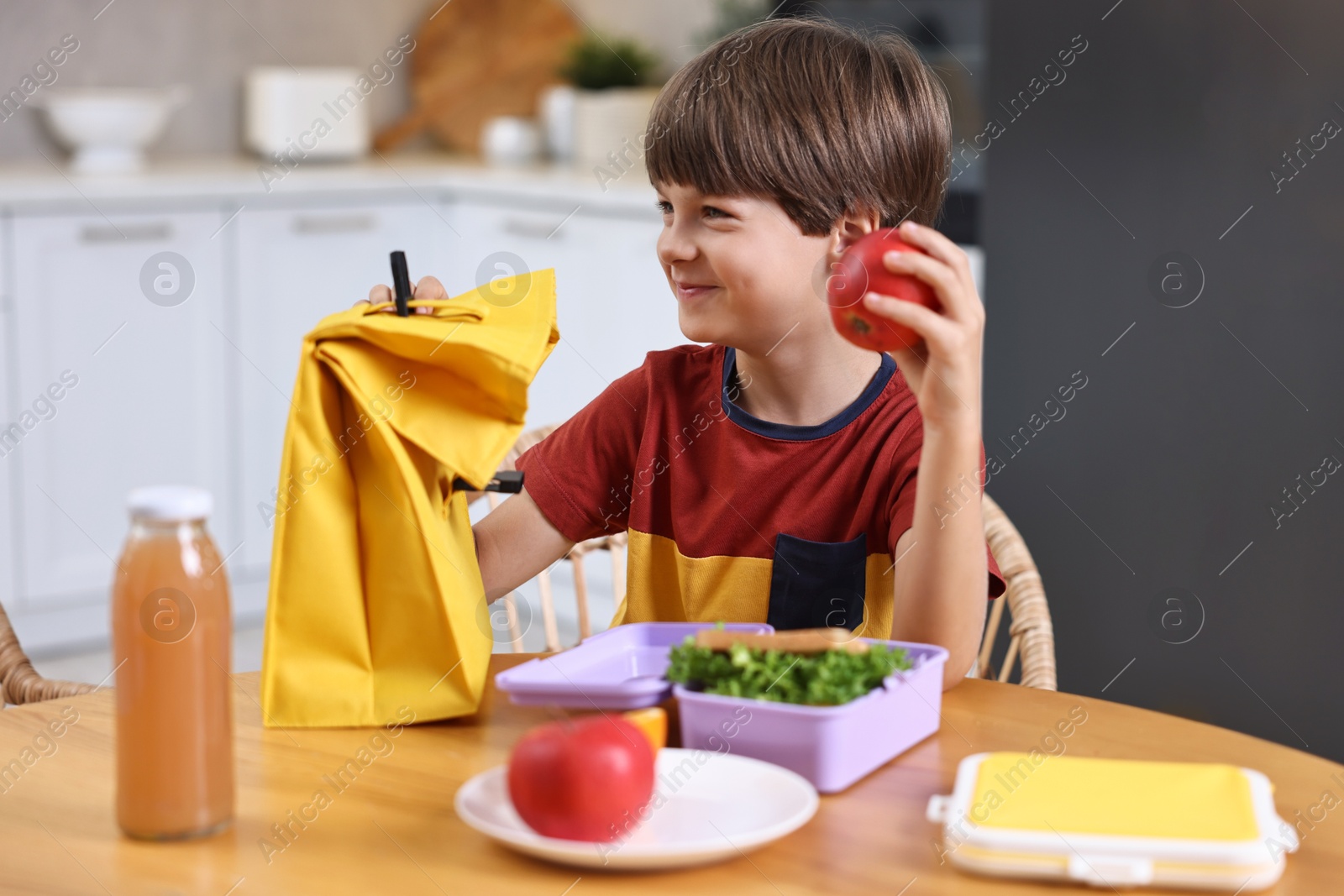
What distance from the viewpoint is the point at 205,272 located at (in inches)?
113

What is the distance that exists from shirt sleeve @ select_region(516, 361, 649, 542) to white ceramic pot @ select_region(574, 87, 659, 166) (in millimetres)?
1857

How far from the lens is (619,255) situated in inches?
109

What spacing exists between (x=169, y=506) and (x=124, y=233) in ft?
7.55

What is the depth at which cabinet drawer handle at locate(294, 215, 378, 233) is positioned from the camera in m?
2.97

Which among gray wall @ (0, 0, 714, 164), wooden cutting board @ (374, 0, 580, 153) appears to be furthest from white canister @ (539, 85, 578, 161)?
gray wall @ (0, 0, 714, 164)

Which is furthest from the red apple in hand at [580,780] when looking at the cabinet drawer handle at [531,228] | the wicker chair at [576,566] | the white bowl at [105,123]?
the white bowl at [105,123]

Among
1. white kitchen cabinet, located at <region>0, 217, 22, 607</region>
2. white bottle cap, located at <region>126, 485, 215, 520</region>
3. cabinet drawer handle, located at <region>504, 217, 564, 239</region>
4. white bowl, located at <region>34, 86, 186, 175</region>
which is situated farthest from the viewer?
white bowl, located at <region>34, 86, 186, 175</region>

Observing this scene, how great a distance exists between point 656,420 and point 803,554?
0.19 meters

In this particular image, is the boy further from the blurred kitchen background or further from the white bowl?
the white bowl

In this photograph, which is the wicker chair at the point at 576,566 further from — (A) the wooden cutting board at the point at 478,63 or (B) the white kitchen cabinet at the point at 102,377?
(A) the wooden cutting board at the point at 478,63

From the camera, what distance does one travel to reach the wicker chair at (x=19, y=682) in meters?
1.16

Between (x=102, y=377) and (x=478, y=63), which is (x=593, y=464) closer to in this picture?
(x=102, y=377)

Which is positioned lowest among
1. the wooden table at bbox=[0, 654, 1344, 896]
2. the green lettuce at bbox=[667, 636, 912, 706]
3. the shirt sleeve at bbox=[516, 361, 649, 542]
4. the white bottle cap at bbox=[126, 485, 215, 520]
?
the wooden table at bbox=[0, 654, 1344, 896]

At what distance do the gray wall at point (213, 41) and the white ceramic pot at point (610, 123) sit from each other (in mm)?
317
